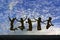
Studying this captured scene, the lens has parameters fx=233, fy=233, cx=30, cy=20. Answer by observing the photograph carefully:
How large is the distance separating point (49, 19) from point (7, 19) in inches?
36.0

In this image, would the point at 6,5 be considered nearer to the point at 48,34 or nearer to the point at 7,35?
the point at 7,35

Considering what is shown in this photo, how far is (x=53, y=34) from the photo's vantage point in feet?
16.0

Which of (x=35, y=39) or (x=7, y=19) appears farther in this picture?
(x=7, y=19)

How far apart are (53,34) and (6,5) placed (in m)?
1.22

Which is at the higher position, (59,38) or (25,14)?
(25,14)

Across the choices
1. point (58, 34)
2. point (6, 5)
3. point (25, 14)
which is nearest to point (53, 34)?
point (58, 34)

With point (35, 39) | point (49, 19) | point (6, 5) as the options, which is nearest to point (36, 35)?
point (35, 39)

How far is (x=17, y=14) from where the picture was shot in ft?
16.7

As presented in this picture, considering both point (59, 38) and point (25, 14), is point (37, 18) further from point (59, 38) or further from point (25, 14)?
point (59, 38)

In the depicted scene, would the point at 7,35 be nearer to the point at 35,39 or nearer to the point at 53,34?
the point at 35,39

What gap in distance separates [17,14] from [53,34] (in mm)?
902

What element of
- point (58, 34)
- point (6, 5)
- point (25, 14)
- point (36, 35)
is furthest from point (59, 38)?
point (6, 5)

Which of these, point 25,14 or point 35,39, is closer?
point 35,39

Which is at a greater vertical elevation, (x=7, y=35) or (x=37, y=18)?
(x=37, y=18)
